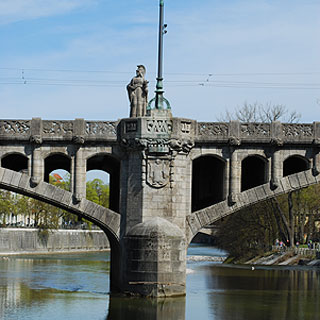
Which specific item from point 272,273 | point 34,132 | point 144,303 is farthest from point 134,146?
point 272,273

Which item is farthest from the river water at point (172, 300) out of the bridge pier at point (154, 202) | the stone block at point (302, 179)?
the stone block at point (302, 179)

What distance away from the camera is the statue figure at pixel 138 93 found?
34.8 metres

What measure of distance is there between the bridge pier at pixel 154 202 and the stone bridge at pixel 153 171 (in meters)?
0.04

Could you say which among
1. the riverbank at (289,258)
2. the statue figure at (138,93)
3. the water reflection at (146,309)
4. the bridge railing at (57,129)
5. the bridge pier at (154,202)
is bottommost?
the water reflection at (146,309)

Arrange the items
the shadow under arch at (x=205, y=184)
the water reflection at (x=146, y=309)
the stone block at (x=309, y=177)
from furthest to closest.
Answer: the shadow under arch at (x=205, y=184), the stone block at (x=309, y=177), the water reflection at (x=146, y=309)

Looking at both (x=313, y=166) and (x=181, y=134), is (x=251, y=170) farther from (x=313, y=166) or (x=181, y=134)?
(x=181, y=134)

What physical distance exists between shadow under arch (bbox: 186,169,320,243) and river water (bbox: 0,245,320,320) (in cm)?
339

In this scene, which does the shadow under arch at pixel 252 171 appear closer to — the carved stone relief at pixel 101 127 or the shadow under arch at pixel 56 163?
the carved stone relief at pixel 101 127

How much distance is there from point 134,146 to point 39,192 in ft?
16.2

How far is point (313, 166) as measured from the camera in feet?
120

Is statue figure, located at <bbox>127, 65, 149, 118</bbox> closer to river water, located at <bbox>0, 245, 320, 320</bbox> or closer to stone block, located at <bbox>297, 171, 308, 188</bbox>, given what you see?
stone block, located at <bbox>297, 171, 308, 188</bbox>

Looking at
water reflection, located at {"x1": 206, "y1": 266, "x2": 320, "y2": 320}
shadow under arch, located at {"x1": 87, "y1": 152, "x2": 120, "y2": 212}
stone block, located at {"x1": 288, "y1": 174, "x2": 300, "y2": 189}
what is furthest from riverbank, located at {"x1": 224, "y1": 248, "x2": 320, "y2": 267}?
stone block, located at {"x1": 288, "y1": 174, "x2": 300, "y2": 189}

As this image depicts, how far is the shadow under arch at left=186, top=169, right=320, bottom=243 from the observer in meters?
35.7

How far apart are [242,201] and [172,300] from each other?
246 inches
